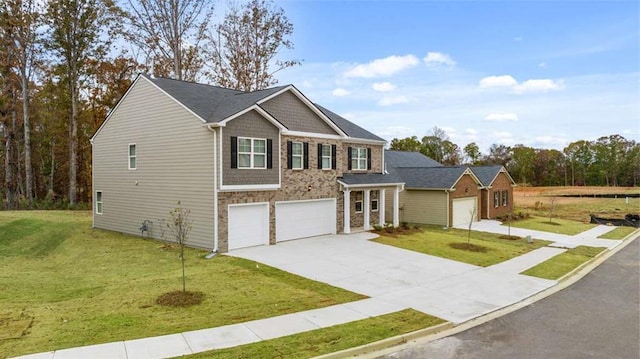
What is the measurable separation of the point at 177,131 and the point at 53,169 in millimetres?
31997

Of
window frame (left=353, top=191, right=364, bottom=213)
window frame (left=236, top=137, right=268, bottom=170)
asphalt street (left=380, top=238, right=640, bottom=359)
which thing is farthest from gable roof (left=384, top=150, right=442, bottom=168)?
asphalt street (left=380, top=238, right=640, bottom=359)

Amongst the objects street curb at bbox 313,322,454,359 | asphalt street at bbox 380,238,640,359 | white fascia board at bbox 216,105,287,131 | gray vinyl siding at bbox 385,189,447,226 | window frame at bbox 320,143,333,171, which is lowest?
asphalt street at bbox 380,238,640,359

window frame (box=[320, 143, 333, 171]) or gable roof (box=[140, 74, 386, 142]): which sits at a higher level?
gable roof (box=[140, 74, 386, 142])

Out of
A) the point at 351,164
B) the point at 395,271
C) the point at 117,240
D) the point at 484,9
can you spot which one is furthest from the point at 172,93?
the point at 484,9

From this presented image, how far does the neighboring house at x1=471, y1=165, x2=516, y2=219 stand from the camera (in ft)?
103

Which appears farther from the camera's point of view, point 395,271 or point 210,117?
point 210,117

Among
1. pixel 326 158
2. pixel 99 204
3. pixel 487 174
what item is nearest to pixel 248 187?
pixel 326 158

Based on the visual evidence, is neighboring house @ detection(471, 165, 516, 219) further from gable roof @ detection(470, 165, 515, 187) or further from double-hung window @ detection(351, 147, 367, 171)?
double-hung window @ detection(351, 147, 367, 171)

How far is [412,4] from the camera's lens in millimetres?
19344

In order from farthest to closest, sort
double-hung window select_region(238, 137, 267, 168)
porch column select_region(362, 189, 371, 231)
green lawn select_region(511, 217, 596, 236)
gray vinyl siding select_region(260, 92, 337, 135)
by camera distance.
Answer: green lawn select_region(511, 217, 596, 236) → porch column select_region(362, 189, 371, 231) → gray vinyl siding select_region(260, 92, 337, 135) → double-hung window select_region(238, 137, 267, 168)

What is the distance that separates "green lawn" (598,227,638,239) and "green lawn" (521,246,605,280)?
5.58m

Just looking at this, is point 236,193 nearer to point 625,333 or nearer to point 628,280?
point 625,333

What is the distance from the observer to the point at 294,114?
19703 mm

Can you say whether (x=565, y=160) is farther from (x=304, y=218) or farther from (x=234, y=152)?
(x=234, y=152)
